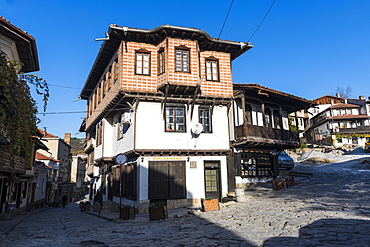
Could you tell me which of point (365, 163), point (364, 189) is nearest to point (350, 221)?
point (364, 189)

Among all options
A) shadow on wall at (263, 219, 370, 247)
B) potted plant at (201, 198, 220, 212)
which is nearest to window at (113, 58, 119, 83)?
potted plant at (201, 198, 220, 212)

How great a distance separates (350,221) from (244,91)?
12.0 meters

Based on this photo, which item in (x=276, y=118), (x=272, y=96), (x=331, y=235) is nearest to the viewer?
(x=331, y=235)

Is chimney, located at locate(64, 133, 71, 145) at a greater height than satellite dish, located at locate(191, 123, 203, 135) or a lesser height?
greater

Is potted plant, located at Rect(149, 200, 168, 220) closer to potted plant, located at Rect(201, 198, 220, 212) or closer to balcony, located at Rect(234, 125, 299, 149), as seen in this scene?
potted plant, located at Rect(201, 198, 220, 212)

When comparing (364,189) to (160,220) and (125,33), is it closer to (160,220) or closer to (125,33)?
(160,220)

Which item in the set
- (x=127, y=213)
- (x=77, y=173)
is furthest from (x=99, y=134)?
(x=77, y=173)

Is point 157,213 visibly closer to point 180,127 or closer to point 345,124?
point 180,127

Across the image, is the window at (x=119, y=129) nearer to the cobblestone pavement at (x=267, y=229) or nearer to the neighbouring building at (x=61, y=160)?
the cobblestone pavement at (x=267, y=229)

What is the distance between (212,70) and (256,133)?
17.1 feet

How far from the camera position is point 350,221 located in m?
8.05

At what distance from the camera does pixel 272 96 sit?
20.8 m

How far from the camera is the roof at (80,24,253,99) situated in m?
16.7

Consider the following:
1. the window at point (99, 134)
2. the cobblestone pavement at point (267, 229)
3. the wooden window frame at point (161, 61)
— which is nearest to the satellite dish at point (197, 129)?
the wooden window frame at point (161, 61)
